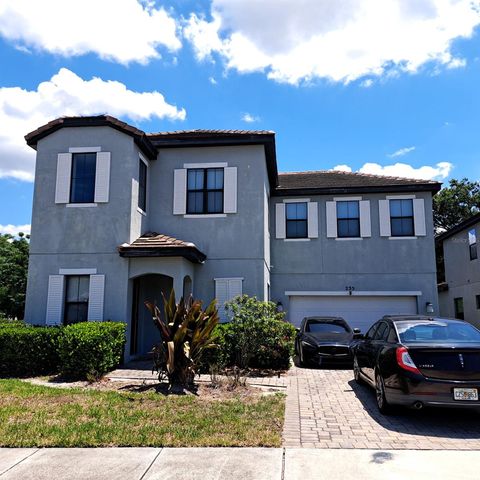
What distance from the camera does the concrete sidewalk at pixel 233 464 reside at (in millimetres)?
4547

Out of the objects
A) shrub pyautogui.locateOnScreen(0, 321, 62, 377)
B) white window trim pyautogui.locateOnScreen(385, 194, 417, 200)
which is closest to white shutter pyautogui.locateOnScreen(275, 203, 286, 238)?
white window trim pyautogui.locateOnScreen(385, 194, 417, 200)

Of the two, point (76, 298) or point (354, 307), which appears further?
point (354, 307)

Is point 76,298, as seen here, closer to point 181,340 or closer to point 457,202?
point 181,340

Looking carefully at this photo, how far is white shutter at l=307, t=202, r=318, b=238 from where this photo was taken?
1734cm

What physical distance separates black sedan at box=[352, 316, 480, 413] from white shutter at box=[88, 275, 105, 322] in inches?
305

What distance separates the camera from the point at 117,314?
39.5ft

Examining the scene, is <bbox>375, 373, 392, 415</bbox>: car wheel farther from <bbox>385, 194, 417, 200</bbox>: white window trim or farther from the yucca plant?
<bbox>385, 194, 417, 200</bbox>: white window trim

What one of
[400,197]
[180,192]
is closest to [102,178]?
A: [180,192]

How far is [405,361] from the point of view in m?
6.37

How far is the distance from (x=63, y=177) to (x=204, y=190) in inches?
171

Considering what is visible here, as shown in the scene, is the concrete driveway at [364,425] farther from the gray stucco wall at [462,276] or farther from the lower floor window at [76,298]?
the gray stucco wall at [462,276]

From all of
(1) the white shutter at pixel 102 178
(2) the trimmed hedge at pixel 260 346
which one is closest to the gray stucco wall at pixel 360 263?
(2) the trimmed hedge at pixel 260 346

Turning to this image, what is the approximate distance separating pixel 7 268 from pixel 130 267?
2116 centimetres

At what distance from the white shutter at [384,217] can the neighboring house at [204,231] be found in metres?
0.04
